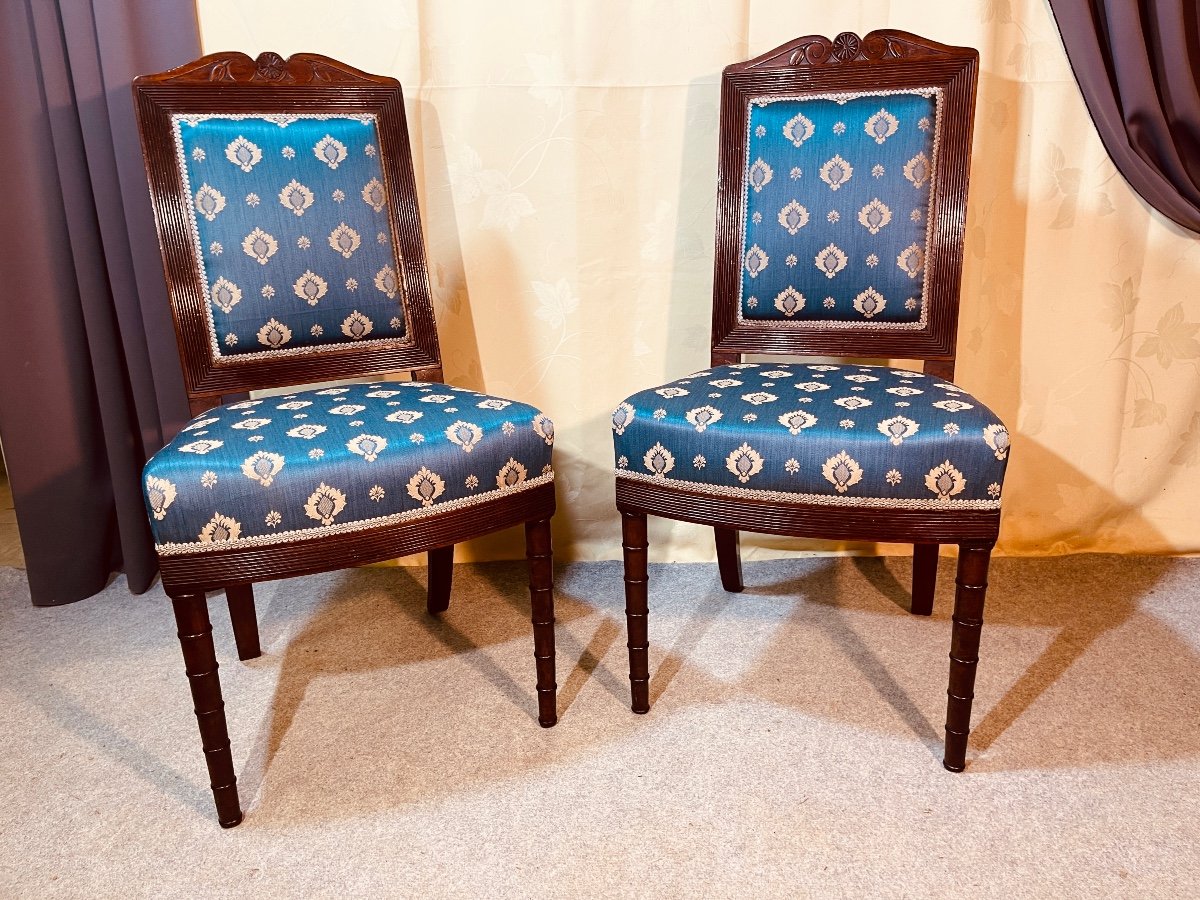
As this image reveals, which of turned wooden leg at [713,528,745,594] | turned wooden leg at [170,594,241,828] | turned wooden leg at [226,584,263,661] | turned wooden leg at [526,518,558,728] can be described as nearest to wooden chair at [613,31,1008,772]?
turned wooden leg at [526,518,558,728]

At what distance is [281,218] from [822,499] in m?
0.91

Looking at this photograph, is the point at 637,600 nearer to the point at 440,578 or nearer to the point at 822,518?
the point at 822,518

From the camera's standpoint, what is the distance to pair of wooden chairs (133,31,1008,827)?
112cm

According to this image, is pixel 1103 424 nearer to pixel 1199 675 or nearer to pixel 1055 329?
pixel 1055 329

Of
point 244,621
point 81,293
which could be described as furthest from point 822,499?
point 81,293

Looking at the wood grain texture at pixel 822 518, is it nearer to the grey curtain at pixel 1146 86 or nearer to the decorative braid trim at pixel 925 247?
the decorative braid trim at pixel 925 247

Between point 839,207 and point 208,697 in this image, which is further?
point 839,207

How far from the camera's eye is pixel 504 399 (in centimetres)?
133

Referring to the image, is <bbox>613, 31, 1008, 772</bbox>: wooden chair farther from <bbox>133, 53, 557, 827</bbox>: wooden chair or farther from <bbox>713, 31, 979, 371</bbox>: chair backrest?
<bbox>133, 53, 557, 827</bbox>: wooden chair

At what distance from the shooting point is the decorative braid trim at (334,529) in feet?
3.51

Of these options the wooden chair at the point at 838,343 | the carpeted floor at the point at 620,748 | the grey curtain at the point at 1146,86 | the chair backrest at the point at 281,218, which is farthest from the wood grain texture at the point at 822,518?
the grey curtain at the point at 1146,86

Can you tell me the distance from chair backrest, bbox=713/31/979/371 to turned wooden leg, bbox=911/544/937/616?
35cm

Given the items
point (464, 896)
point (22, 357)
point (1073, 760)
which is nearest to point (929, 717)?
point (1073, 760)

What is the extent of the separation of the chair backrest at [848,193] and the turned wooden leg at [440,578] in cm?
68
